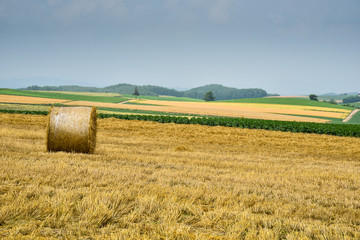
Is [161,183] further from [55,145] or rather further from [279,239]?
[55,145]

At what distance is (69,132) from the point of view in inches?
507

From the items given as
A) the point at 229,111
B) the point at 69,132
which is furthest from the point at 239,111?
the point at 69,132

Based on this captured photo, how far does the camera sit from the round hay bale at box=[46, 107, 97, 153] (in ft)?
41.8

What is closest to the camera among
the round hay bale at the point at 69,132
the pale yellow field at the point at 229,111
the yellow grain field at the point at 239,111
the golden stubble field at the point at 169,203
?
the golden stubble field at the point at 169,203

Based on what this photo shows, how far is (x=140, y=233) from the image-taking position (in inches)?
187

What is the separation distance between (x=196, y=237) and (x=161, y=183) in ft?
11.1

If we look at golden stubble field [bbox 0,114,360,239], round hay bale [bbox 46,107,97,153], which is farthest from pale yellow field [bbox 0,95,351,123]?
golden stubble field [bbox 0,114,360,239]

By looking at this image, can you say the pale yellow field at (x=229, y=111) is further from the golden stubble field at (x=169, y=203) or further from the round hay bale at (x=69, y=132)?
the golden stubble field at (x=169, y=203)

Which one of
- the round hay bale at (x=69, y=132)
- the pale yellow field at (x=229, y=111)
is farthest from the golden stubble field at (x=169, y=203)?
the pale yellow field at (x=229, y=111)

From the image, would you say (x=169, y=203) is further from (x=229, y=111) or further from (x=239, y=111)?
(x=239, y=111)

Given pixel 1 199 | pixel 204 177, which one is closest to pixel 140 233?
pixel 1 199

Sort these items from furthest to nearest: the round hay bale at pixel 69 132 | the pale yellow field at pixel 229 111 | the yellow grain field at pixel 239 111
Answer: the pale yellow field at pixel 229 111, the yellow grain field at pixel 239 111, the round hay bale at pixel 69 132

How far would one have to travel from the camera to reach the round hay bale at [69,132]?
12.8 m

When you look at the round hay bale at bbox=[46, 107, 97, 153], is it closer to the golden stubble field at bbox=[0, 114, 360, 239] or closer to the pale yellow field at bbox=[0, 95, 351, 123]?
the golden stubble field at bbox=[0, 114, 360, 239]
